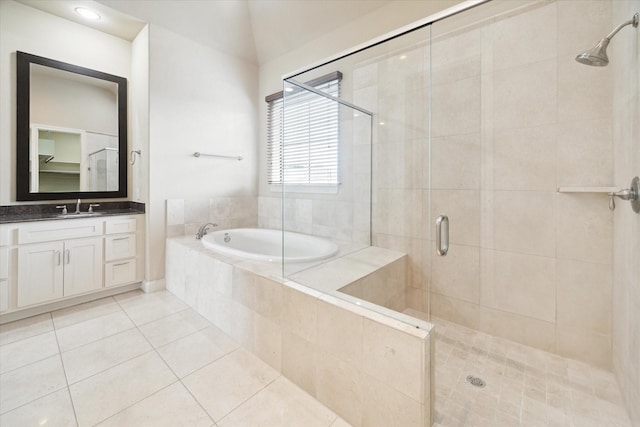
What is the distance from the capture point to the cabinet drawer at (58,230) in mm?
2189

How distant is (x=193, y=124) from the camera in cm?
301

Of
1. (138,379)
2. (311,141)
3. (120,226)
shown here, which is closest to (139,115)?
(120,226)

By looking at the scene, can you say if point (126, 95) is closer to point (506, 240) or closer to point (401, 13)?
point (401, 13)

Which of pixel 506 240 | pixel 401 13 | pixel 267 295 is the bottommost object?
pixel 267 295

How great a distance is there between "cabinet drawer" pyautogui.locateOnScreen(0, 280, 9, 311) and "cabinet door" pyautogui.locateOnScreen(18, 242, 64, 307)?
0.21ft

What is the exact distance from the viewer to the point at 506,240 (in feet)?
6.35

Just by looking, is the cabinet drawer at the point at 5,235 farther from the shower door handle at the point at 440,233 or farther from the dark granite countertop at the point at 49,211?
A: the shower door handle at the point at 440,233

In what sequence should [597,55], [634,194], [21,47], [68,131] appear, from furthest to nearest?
[68,131], [21,47], [597,55], [634,194]

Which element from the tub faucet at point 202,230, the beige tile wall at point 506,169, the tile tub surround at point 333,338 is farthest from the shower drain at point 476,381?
the tub faucet at point 202,230

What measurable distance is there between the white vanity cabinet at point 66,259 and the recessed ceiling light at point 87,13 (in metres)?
1.86

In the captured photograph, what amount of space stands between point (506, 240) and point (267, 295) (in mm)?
1668

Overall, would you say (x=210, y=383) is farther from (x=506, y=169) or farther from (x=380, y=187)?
(x=506, y=169)

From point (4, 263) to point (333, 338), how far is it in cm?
259

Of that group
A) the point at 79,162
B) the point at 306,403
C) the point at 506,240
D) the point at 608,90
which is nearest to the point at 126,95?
the point at 79,162
